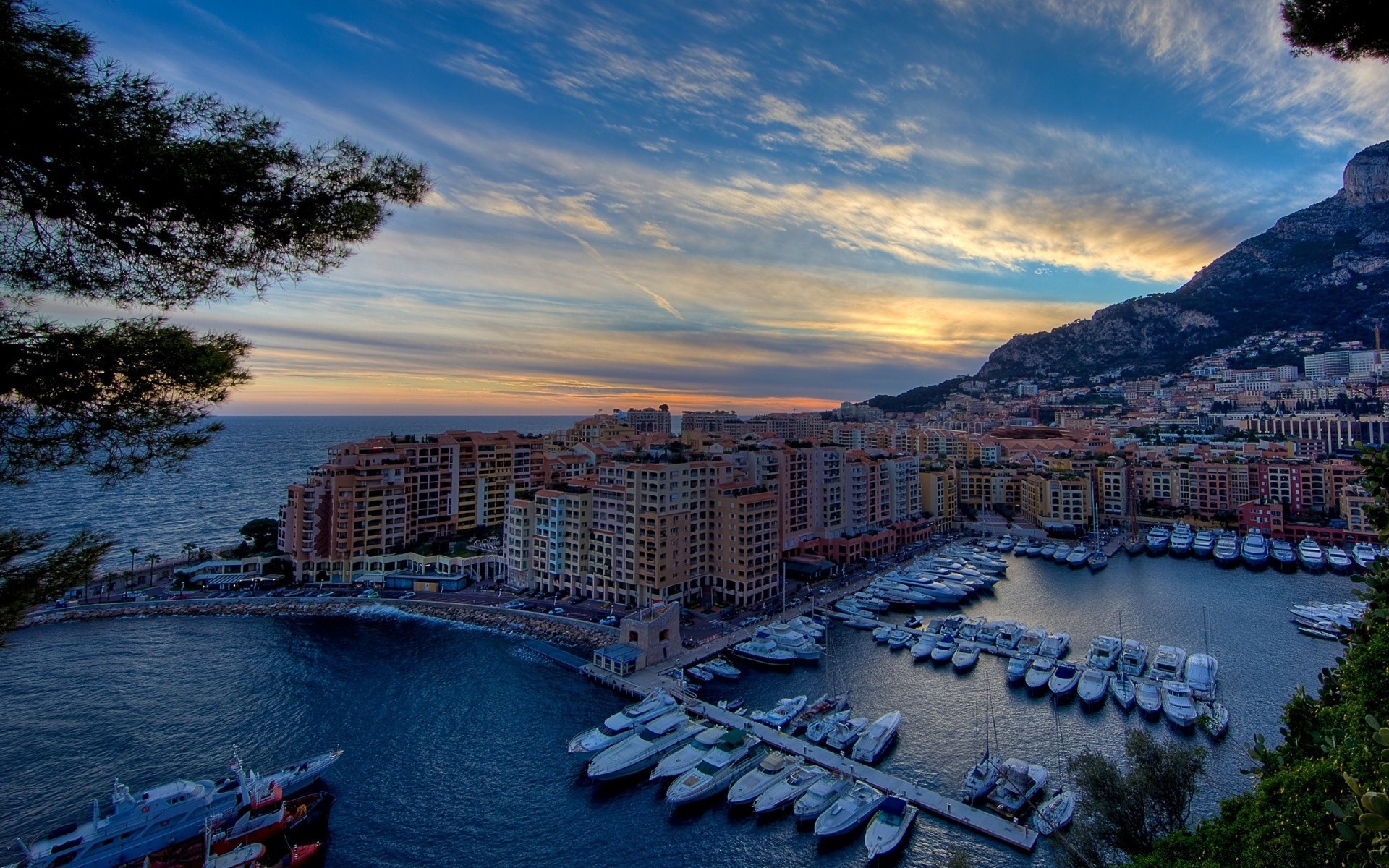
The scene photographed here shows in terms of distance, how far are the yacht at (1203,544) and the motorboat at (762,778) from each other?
35827 mm

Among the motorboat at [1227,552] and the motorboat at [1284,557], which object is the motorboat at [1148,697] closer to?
the motorboat at [1227,552]

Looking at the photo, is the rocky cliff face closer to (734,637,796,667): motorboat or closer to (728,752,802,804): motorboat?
(734,637,796,667): motorboat

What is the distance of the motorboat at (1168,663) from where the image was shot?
813 inches

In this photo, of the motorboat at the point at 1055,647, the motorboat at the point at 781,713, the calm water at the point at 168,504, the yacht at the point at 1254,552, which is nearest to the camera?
the motorboat at the point at 781,713

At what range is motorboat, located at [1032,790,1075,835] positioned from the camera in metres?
13.3

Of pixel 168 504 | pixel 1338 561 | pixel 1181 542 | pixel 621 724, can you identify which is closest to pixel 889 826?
pixel 621 724

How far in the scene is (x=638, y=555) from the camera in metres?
28.6

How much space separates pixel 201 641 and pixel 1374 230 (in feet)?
495

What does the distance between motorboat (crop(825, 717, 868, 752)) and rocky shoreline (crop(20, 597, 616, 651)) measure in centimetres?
1106

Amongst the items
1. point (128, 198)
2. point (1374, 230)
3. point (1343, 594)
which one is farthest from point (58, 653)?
point (1374, 230)

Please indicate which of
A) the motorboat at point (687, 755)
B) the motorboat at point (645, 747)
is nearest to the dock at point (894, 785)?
the motorboat at point (645, 747)

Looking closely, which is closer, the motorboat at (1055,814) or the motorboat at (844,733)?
the motorboat at (1055,814)

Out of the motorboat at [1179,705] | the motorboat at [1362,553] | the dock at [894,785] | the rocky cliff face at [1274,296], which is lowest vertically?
the dock at [894,785]

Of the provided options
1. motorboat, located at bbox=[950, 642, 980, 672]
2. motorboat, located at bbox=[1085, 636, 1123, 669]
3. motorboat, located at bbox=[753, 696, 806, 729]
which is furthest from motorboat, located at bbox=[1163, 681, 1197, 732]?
motorboat, located at bbox=[753, 696, 806, 729]
